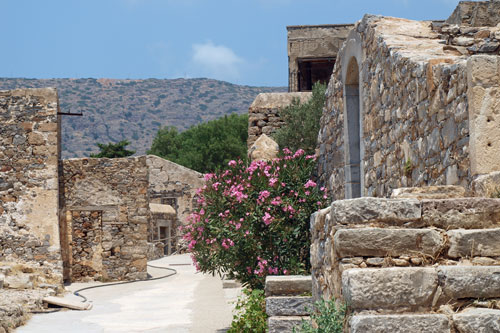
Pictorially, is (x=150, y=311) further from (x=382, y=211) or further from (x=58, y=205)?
(x=382, y=211)

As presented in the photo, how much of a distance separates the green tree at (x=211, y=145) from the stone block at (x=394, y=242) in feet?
126

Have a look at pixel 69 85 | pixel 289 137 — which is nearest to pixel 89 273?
pixel 289 137

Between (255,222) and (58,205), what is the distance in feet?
30.8

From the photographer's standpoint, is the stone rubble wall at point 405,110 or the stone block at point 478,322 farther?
the stone rubble wall at point 405,110

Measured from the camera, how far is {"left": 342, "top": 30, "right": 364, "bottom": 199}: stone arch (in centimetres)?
849

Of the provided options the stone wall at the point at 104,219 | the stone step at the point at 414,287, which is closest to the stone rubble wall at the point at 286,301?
the stone step at the point at 414,287

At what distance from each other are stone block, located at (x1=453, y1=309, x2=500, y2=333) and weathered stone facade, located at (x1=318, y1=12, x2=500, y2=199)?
1.57 meters

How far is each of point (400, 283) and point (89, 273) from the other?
50.2ft

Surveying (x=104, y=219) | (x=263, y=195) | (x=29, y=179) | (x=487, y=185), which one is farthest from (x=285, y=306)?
(x=104, y=219)

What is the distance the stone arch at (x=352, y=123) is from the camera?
849 cm

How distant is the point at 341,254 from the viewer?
3.42m

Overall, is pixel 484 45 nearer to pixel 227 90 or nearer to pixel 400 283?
pixel 400 283

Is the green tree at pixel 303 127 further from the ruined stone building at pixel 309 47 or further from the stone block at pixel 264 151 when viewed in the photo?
the ruined stone building at pixel 309 47

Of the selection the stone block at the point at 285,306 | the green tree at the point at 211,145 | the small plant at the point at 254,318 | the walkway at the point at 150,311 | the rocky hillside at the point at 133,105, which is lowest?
the walkway at the point at 150,311
